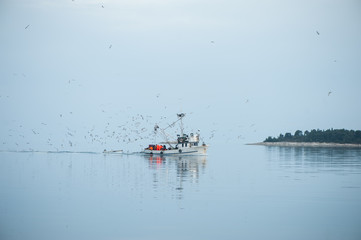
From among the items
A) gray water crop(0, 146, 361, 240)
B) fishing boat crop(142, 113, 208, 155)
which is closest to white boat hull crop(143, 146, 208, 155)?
fishing boat crop(142, 113, 208, 155)

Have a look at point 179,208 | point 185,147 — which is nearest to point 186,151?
point 185,147

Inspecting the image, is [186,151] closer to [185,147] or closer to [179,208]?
[185,147]

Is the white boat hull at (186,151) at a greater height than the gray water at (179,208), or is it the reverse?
the white boat hull at (186,151)

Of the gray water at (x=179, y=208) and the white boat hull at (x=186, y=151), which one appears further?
the white boat hull at (x=186, y=151)

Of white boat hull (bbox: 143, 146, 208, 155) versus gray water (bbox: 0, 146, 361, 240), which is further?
white boat hull (bbox: 143, 146, 208, 155)

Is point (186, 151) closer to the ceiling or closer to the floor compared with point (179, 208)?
closer to the ceiling

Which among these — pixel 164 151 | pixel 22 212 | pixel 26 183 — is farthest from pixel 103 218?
pixel 164 151

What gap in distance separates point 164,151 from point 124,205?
10013 centimetres

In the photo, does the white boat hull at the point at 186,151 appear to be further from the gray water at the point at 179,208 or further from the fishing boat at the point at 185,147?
the gray water at the point at 179,208

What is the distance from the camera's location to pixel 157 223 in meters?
38.7

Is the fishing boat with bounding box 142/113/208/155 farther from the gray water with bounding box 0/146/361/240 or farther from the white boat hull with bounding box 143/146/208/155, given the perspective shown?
the gray water with bounding box 0/146/361/240

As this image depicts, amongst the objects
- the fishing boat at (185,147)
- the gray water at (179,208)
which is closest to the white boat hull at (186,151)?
the fishing boat at (185,147)

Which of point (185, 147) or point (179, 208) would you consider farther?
point (185, 147)

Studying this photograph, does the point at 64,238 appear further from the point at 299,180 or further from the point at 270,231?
the point at 299,180
